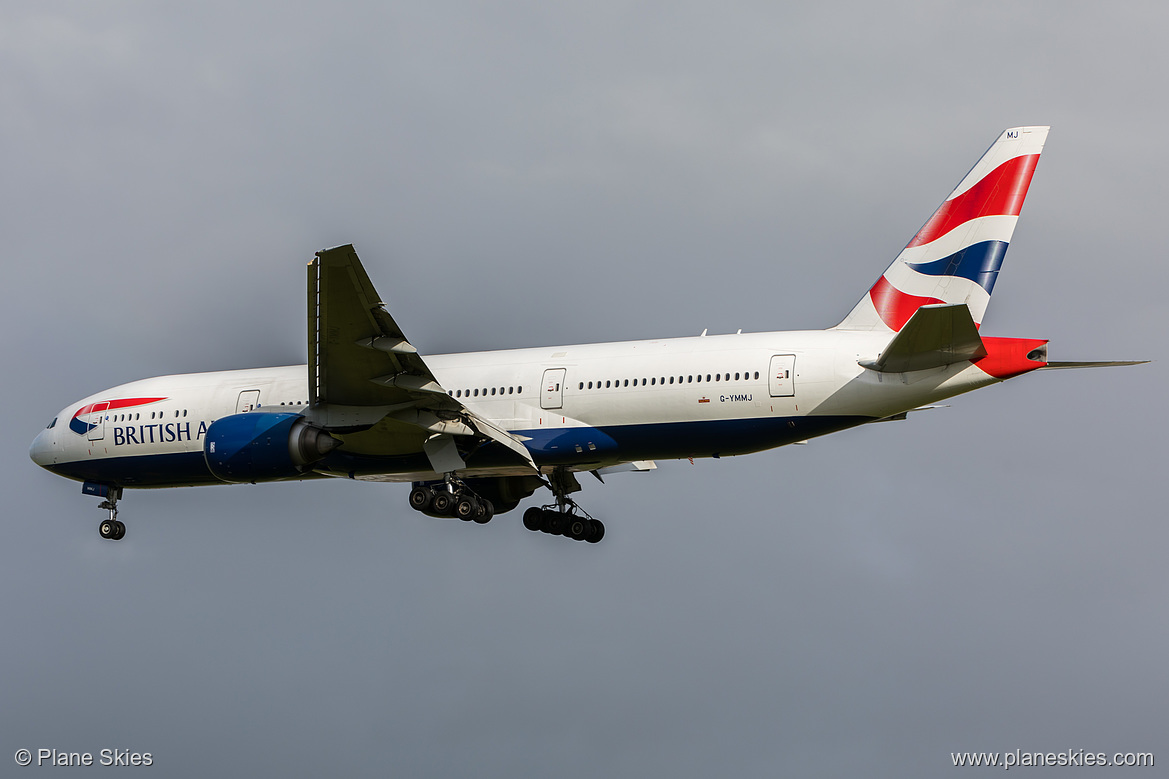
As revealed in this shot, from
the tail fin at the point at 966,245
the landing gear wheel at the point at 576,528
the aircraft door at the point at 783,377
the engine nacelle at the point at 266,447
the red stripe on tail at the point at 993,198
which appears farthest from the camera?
the landing gear wheel at the point at 576,528

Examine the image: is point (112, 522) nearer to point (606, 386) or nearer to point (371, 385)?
point (371, 385)

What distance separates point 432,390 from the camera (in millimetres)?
28594

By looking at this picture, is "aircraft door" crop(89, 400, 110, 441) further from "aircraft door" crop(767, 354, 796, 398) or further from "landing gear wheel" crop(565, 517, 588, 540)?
"aircraft door" crop(767, 354, 796, 398)

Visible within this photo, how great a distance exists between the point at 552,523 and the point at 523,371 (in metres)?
5.47

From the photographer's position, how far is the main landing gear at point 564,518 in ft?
112

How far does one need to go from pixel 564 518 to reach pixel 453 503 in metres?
4.70

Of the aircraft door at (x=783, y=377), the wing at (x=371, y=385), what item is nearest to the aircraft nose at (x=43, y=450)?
the wing at (x=371, y=385)

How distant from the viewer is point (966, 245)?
2806 cm

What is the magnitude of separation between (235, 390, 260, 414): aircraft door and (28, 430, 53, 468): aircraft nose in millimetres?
5826

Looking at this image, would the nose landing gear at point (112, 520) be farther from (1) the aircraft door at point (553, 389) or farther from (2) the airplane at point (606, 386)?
(1) the aircraft door at point (553, 389)

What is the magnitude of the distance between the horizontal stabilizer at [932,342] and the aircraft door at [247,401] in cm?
1458

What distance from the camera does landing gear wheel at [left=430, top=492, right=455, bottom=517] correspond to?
30.3 metres

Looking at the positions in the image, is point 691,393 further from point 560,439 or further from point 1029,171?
point 1029,171

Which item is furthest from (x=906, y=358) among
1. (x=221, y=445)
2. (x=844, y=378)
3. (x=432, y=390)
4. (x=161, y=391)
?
(x=161, y=391)
